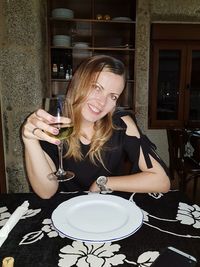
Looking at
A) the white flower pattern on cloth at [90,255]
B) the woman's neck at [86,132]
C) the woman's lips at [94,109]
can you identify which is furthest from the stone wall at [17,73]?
the white flower pattern on cloth at [90,255]

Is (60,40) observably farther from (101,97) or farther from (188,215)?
(188,215)

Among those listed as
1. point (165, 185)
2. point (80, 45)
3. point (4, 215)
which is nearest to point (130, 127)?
point (165, 185)

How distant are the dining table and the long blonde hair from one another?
1.25ft

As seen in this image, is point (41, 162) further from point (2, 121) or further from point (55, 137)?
point (2, 121)

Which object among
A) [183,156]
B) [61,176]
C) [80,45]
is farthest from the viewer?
[80,45]

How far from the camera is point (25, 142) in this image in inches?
38.1

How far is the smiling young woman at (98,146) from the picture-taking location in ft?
3.42

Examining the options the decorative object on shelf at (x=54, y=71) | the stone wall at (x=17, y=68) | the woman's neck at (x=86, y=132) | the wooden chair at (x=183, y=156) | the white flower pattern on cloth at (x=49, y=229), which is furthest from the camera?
the decorative object on shelf at (x=54, y=71)

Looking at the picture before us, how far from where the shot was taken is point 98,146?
125 centimetres

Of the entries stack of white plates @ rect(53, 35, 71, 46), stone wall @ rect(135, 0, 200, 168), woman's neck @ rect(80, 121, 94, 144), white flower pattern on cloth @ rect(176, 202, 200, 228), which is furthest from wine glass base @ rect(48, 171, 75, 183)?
stone wall @ rect(135, 0, 200, 168)

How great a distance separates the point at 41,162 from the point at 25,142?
0.11 meters

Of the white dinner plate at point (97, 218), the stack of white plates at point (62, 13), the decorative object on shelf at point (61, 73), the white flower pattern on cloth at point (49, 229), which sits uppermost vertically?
the stack of white plates at point (62, 13)

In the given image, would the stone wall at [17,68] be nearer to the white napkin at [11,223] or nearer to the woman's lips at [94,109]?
the woman's lips at [94,109]

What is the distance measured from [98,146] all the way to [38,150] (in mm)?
351
